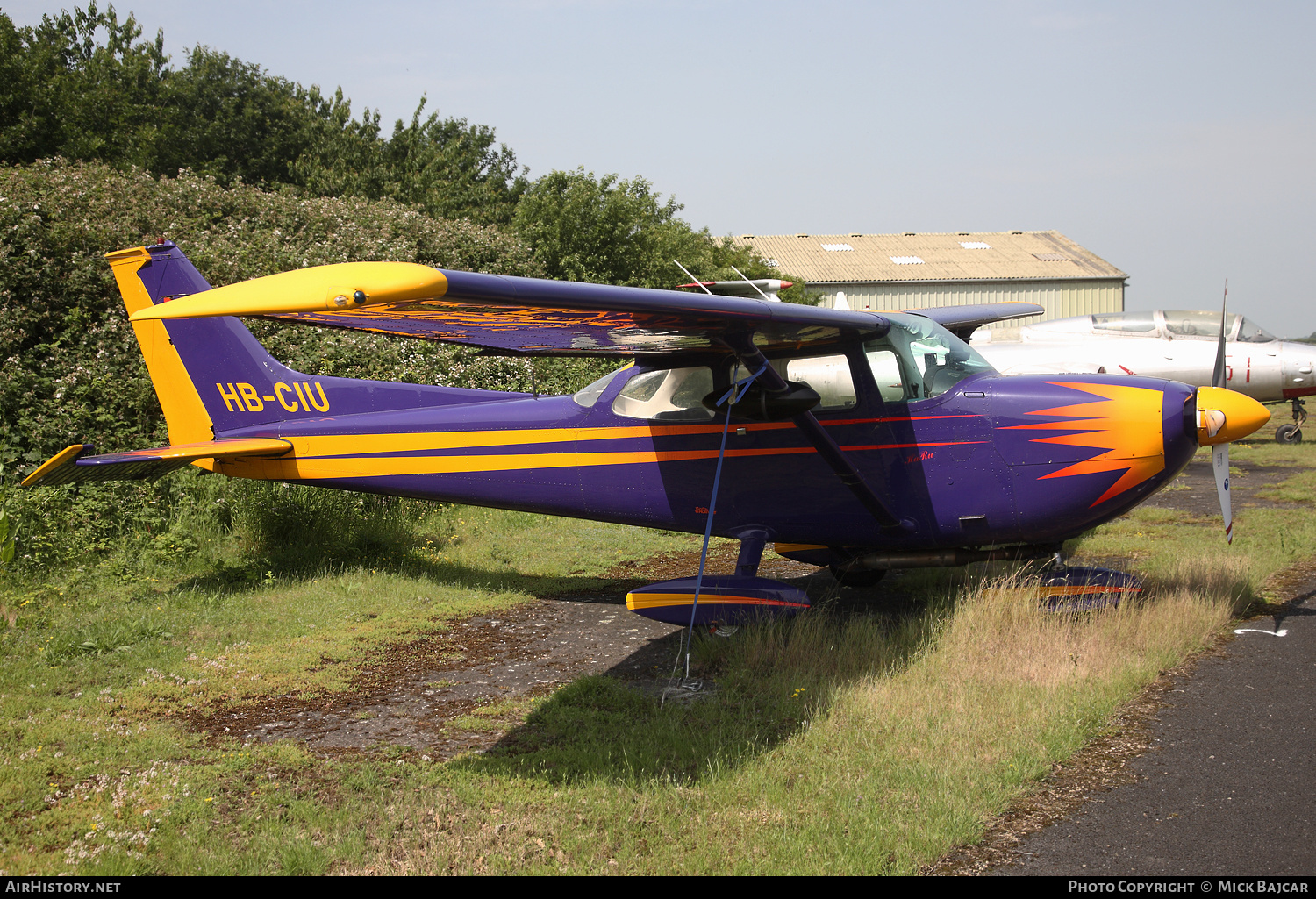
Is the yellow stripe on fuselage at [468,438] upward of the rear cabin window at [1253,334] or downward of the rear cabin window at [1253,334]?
downward

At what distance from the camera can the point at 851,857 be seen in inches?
133

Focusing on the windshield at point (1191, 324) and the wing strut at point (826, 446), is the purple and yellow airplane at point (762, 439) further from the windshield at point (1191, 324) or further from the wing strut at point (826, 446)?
the windshield at point (1191, 324)

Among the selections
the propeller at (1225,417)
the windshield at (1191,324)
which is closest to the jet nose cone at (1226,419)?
the propeller at (1225,417)

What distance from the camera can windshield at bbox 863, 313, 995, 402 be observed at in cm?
635

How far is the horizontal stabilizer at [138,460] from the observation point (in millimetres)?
7051

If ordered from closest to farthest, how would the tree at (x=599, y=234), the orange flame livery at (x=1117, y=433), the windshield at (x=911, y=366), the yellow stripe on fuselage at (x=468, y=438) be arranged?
the orange flame livery at (x=1117, y=433) → the windshield at (x=911, y=366) → the yellow stripe on fuselage at (x=468, y=438) → the tree at (x=599, y=234)

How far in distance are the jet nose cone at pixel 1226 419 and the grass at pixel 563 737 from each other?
1255 millimetres

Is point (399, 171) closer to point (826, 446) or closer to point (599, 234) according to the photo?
point (599, 234)

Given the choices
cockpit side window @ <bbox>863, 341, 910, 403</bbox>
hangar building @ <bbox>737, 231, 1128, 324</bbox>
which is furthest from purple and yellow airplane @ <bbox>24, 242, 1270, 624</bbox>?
hangar building @ <bbox>737, 231, 1128, 324</bbox>

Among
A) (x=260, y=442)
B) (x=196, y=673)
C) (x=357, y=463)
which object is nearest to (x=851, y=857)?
(x=196, y=673)

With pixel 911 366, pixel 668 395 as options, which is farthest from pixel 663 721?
pixel 911 366

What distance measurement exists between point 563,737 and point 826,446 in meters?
2.67

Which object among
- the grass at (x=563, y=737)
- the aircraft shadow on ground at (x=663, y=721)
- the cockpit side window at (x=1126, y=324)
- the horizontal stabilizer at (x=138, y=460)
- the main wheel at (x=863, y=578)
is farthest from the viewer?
the cockpit side window at (x=1126, y=324)

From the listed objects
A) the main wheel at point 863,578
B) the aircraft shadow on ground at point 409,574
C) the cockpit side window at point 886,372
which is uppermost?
the cockpit side window at point 886,372
